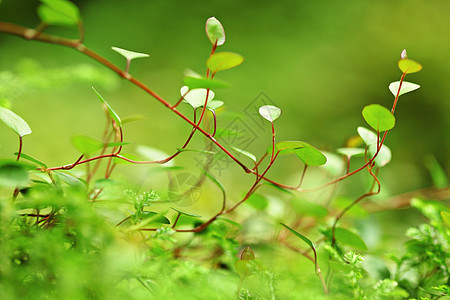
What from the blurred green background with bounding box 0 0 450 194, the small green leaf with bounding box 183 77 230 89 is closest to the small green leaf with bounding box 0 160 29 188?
the small green leaf with bounding box 183 77 230 89

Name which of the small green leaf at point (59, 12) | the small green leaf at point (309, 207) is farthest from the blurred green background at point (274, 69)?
the small green leaf at point (59, 12)

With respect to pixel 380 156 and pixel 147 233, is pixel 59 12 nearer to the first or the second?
pixel 147 233

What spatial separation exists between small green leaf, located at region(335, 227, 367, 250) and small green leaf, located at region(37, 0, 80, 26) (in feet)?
0.99

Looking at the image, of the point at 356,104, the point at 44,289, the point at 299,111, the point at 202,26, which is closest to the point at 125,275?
the point at 44,289

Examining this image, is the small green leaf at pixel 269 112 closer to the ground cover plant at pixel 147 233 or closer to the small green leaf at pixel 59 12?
the ground cover plant at pixel 147 233

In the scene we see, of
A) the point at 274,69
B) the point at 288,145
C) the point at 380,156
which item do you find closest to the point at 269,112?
the point at 288,145

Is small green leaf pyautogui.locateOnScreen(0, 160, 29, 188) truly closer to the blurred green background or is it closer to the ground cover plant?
the ground cover plant

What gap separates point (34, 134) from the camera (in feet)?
5.02

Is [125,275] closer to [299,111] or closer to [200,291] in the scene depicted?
[200,291]

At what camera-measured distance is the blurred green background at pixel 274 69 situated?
1.64 metres

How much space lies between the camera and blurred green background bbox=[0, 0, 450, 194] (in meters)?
1.64

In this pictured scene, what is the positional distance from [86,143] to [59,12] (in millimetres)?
89

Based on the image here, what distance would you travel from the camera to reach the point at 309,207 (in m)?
0.44

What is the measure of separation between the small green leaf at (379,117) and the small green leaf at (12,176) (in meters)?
0.25
